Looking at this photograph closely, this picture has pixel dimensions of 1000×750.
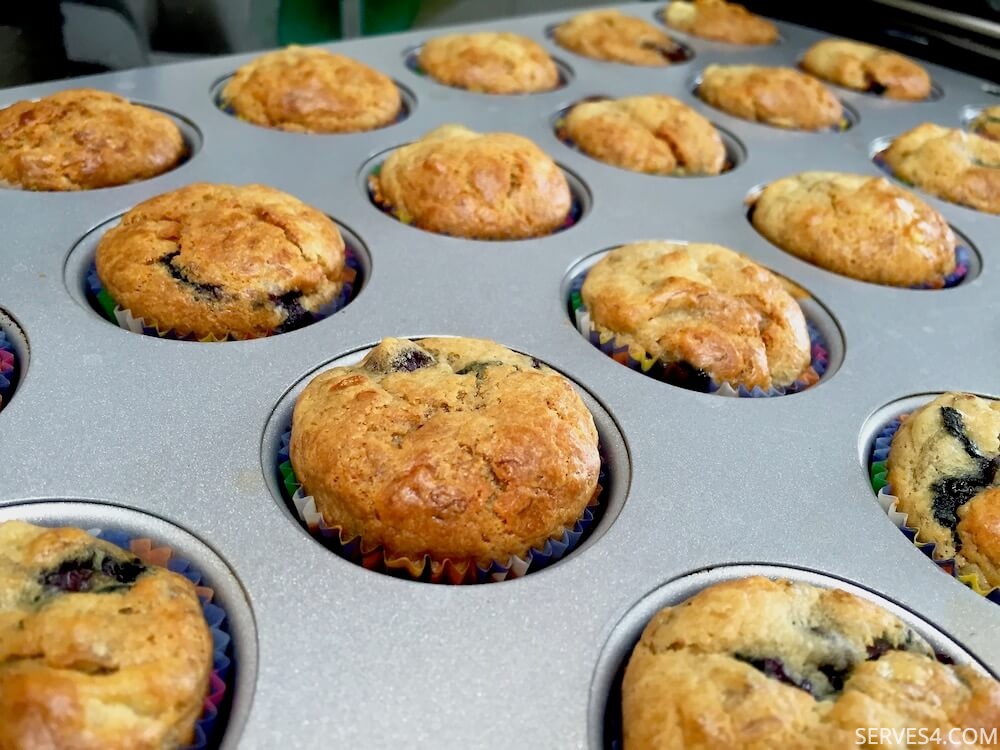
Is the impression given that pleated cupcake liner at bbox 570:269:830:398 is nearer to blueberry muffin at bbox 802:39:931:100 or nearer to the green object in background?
blueberry muffin at bbox 802:39:931:100

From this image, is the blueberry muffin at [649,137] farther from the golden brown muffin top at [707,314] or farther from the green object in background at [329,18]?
the green object in background at [329,18]

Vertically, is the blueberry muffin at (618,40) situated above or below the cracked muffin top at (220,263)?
above

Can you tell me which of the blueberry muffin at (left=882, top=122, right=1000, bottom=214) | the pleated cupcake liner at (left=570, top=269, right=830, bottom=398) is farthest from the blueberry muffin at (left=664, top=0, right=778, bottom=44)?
the pleated cupcake liner at (left=570, top=269, right=830, bottom=398)

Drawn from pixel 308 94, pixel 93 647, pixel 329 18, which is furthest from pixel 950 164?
pixel 93 647

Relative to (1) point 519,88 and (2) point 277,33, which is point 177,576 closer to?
(1) point 519,88

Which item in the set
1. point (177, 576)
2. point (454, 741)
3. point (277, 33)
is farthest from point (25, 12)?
point (454, 741)

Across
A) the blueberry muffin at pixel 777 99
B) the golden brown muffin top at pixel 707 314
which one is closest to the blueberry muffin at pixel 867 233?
the golden brown muffin top at pixel 707 314
